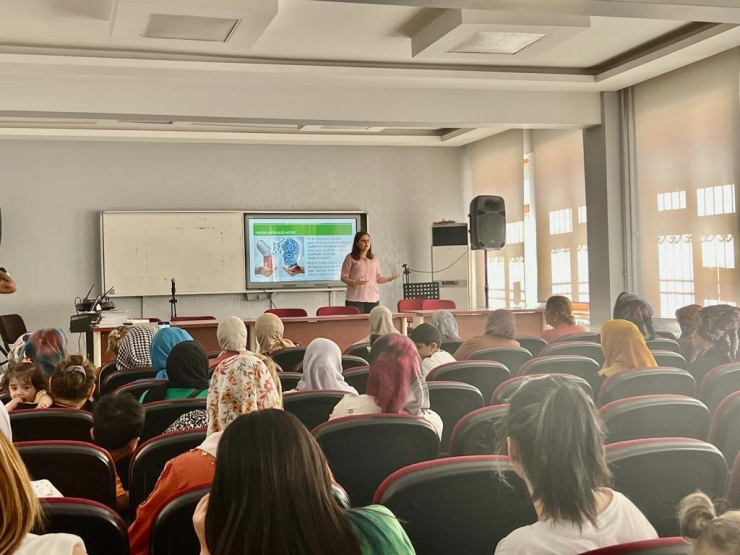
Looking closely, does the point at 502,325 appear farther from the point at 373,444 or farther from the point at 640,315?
the point at 373,444

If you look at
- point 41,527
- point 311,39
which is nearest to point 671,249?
point 311,39

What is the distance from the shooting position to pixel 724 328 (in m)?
4.23

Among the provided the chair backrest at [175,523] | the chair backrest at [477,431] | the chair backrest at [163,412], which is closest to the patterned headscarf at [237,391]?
the chair backrest at [175,523]

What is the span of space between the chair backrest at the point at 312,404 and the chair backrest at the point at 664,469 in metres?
1.53

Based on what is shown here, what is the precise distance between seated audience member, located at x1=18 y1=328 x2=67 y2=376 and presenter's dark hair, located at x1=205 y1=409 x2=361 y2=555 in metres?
3.67

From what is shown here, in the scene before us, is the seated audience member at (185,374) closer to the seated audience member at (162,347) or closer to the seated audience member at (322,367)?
the seated audience member at (322,367)

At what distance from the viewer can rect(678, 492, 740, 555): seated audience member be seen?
1.06 m

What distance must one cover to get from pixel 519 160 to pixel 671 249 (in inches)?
130

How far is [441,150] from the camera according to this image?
1242 centimetres

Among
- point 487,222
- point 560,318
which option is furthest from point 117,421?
point 487,222

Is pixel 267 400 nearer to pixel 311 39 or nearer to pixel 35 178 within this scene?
pixel 311 39

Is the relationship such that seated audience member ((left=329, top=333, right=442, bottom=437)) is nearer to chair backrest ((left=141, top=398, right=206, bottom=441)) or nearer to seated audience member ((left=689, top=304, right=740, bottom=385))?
chair backrest ((left=141, top=398, right=206, bottom=441))

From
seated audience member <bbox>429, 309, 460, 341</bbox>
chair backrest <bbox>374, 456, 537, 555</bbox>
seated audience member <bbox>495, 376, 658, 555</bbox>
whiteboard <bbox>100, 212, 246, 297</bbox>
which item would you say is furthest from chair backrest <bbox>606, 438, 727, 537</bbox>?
whiteboard <bbox>100, 212, 246, 297</bbox>

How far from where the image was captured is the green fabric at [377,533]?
4.51 ft
